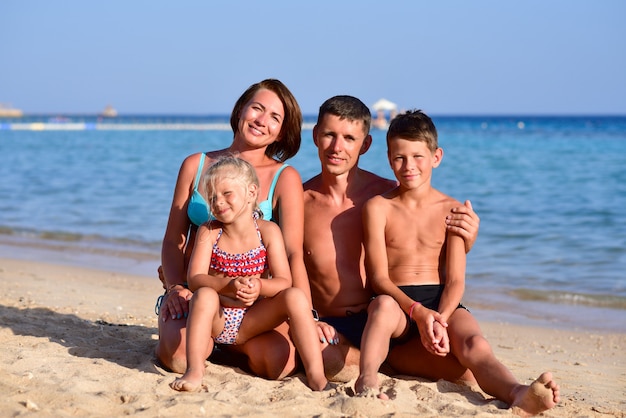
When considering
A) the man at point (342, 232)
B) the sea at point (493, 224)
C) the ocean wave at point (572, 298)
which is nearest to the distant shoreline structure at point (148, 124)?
the sea at point (493, 224)

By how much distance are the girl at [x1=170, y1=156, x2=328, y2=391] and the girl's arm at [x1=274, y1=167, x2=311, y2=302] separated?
0.43ft

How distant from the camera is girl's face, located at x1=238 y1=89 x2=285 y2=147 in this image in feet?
14.8

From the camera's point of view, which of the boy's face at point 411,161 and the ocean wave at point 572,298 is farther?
the ocean wave at point 572,298

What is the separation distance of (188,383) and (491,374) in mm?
1457

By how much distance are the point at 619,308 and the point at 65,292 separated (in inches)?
203

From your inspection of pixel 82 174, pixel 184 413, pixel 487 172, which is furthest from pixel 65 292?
pixel 487 172

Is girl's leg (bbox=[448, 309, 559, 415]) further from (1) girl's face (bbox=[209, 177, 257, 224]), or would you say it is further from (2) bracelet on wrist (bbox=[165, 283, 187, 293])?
(2) bracelet on wrist (bbox=[165, 283, 187, 293])

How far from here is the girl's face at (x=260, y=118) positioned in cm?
452

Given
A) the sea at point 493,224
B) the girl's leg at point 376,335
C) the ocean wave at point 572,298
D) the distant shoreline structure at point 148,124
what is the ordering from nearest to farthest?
the girl's leg at point 376,335
the ocean wave at point 572,298
the sea at point 493,224
the distant shoreline structure at point 148,124

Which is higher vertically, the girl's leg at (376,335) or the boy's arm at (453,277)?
the boy's arm at (453,277)

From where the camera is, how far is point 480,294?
8.11 m

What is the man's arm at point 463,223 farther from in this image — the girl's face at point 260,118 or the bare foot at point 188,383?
the bare foot at point 188,383

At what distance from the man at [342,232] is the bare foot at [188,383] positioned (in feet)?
2.49

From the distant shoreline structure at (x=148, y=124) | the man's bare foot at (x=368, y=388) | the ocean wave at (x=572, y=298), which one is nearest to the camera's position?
the man's bare foot at (x=368, y=388)
